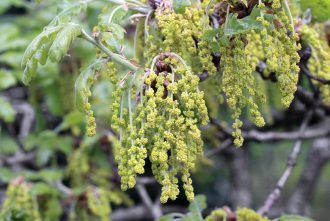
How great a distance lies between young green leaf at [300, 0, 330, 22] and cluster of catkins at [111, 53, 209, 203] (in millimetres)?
648

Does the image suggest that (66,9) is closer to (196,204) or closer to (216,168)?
(196,204)

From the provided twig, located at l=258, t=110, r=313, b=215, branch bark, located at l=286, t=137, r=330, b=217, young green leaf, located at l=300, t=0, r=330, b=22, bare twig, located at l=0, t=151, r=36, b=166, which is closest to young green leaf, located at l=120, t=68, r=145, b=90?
young green leaf, located at l=300, t=0, r=330, b=22

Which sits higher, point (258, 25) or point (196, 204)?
point (258, 25)

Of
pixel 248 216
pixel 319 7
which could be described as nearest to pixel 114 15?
pixel 319 7

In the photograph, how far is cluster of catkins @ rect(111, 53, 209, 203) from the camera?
2.99 ft

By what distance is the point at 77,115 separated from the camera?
92.5 inches

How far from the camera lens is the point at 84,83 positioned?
3.26ft

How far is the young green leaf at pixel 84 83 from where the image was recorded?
38.4 inches

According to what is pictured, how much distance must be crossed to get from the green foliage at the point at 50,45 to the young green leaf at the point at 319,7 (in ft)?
3.06

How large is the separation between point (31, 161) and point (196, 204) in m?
2.13

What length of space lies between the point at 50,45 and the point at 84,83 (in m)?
0.16

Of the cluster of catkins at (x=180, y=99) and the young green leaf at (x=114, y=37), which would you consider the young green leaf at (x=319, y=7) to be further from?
the young green leaf at (x=114, y=37)

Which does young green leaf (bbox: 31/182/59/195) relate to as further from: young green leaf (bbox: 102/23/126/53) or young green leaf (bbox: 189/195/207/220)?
young green leaf (bbox: 102/23/126/53)

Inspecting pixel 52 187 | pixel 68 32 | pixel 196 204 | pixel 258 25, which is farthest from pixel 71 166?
pixel 258 25
